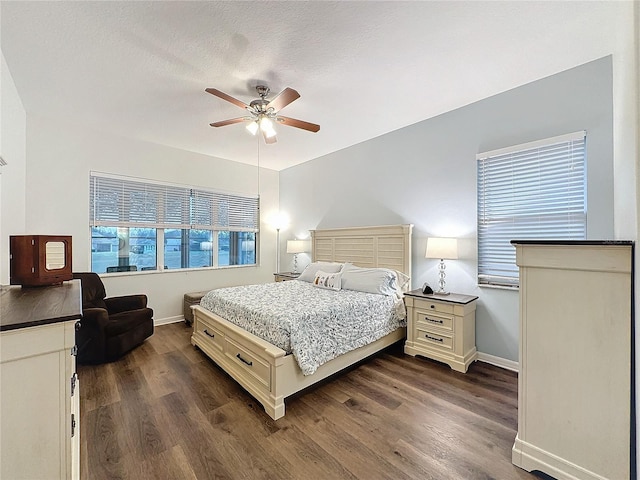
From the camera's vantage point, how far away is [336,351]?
8.18 ft

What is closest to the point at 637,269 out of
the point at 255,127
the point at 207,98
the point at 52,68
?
the point at 255,127

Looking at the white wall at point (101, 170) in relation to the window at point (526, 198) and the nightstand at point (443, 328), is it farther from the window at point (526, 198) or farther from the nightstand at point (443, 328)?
the window at point (526, 198)

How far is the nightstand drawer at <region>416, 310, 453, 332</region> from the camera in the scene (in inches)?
112

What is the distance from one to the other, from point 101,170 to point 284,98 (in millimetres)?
3059

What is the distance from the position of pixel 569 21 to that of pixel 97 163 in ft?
16.7

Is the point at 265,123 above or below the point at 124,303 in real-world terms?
above

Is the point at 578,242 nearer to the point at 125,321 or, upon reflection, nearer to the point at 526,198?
the point at 526,198

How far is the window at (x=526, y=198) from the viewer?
2.43 metres

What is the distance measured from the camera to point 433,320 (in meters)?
2.98

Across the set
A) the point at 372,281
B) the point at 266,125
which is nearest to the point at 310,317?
the point at 372,281

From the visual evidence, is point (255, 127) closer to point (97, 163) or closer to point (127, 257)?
point (97, 163)

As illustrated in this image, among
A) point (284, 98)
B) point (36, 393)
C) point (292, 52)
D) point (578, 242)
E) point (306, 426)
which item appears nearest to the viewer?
point (36, 393)

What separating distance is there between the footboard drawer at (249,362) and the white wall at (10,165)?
1856mm

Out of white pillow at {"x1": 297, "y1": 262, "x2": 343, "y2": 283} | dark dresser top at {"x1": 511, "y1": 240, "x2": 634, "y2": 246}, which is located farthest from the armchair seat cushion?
dark dresser top at {"x1": 511, "y1": 240, "x2": 634, "y2": 246}
